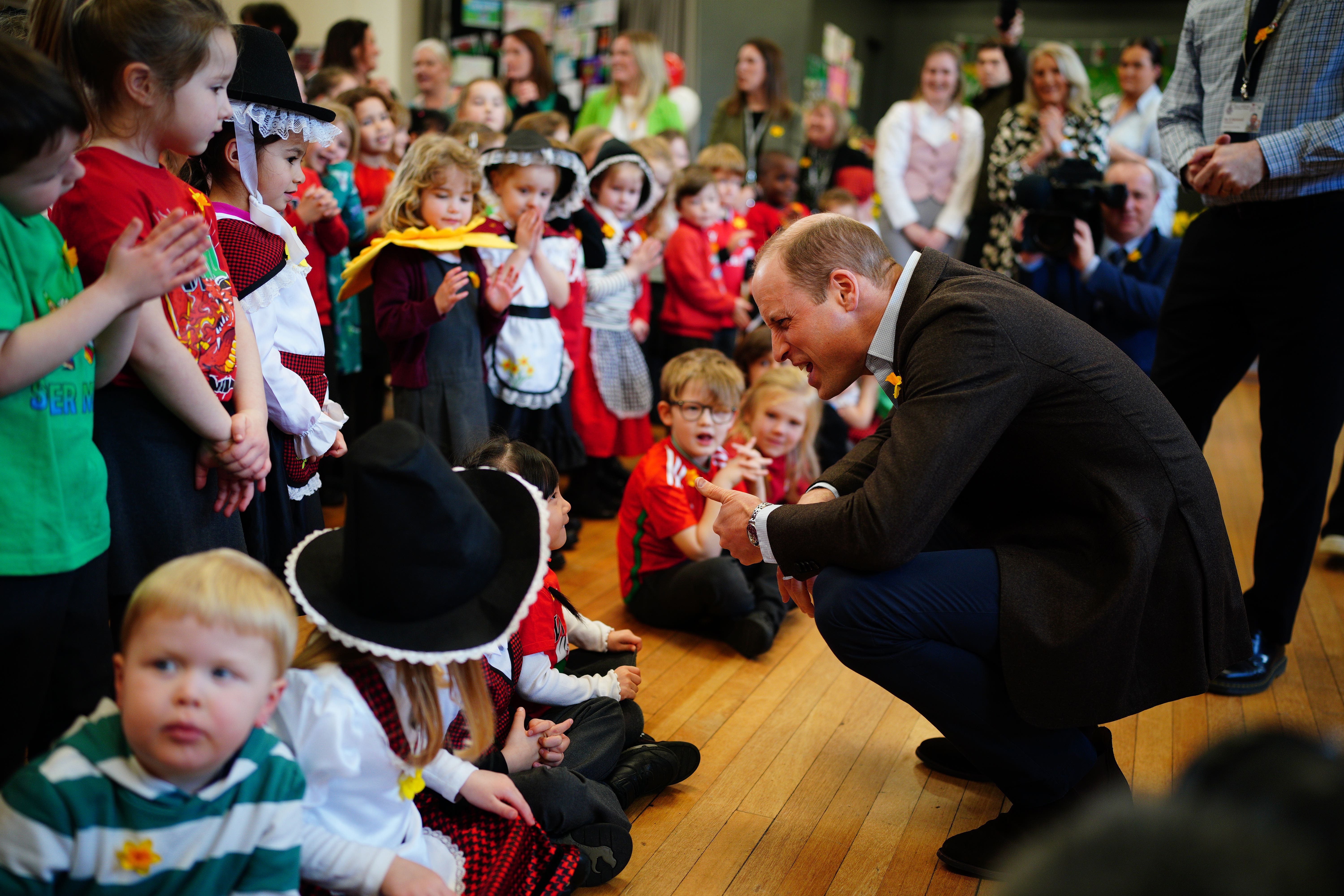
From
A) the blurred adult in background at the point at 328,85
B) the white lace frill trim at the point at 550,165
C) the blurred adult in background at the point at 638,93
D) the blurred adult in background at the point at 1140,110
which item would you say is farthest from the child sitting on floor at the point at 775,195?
the blurred adult in background at the point at 328,85

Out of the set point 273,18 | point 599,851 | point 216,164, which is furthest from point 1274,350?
point 273,18

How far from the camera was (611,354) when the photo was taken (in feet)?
12.1

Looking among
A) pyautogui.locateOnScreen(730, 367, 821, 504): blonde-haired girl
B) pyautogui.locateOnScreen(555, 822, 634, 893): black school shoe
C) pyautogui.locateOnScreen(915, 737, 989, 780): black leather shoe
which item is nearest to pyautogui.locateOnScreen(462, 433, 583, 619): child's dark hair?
pyautogui.locateOnScreen(555, 822, 634, 893): black school shoe

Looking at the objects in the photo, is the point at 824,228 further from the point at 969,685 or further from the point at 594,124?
the point at 594,124

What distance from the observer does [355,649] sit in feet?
4.05

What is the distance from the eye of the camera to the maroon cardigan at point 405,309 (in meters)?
2.65

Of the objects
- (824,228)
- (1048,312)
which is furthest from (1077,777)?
(824,228)

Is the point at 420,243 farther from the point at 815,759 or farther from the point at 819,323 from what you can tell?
the point at 815,759

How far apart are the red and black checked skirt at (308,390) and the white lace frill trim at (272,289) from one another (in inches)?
3.9

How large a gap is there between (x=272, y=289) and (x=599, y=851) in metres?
1.13

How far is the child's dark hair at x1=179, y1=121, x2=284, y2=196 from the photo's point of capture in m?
1.77

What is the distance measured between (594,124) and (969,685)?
12.7ft

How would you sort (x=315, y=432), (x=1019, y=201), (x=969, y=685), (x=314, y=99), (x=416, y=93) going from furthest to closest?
1. (x=416, y=93)
2. (x=314, y=99)
3. (x=1019, y=201)
4. (x=315, y=432)
5. (x=969, y=685)

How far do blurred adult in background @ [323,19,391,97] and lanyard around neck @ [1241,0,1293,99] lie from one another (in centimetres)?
341
